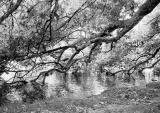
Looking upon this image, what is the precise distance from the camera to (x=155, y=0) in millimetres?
10430

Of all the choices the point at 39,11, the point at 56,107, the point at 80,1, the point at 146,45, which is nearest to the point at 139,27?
the point at 146,45

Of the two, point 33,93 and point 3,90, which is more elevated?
point 3,90

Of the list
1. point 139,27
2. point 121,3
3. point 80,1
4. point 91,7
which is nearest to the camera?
point 121,3

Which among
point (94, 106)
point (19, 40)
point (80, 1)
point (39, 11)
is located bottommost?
point (94, 106)

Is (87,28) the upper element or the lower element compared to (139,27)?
lower

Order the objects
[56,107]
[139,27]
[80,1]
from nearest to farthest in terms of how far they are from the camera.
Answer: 1. [56,107]
2. [80,1]
3. [139,27]

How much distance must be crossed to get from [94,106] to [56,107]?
2715 mm

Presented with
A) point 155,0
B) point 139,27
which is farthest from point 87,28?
point 139,27

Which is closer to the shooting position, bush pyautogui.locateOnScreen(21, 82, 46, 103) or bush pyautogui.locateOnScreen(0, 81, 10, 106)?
bush pyautogui.locateOnScreen(0, 81, 10, 106)

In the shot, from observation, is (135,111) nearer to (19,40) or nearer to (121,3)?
(121,3)

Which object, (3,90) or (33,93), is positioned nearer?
(3,90)

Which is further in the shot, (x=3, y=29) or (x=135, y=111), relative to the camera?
(x=3, y=29)

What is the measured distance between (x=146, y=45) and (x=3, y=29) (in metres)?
16.0

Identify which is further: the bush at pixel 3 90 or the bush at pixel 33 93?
the bush at pixel 33 93
